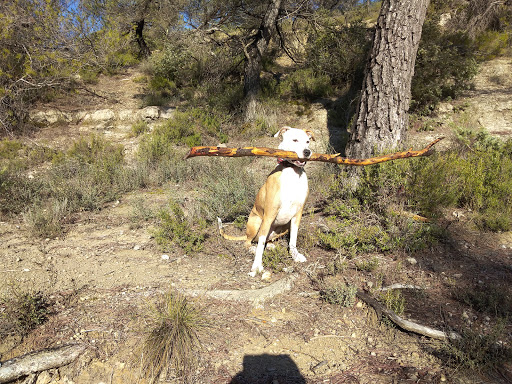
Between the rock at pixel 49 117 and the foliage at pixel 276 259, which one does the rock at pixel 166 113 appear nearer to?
the rock at pixel 49 117

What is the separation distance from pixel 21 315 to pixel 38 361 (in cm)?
55

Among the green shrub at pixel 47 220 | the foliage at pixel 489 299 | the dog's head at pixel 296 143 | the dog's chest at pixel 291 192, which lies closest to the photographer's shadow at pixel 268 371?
the dog's chest at pixel 291 192

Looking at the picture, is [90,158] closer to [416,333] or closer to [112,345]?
[112,345]

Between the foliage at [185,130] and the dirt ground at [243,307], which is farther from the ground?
the foliage at [185,130]

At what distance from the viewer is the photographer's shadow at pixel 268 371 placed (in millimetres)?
2193

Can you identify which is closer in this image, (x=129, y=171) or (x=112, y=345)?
(x=112, y=345)

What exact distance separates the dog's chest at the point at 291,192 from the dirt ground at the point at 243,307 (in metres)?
0.65

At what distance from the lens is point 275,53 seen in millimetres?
13828

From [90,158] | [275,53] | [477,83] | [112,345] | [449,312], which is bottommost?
[112,345]

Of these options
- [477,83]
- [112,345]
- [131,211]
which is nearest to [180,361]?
[112,345]

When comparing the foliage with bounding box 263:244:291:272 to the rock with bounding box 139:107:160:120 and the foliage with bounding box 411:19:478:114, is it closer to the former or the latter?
the foliage with bounding box 411:19:478:114

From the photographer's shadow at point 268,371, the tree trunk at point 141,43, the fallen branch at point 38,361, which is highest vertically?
the tree trunk at point 141,43

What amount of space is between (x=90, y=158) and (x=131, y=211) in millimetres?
2909

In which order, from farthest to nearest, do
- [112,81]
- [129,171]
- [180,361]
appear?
[112,81] < [129,171] < [180,361]
